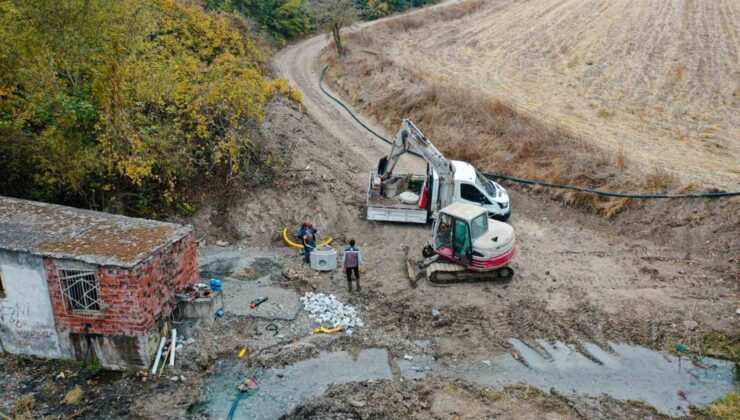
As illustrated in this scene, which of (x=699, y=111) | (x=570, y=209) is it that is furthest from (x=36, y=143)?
(x=699, y=111)

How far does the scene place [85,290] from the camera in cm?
1168

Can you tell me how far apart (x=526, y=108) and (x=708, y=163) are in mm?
8926

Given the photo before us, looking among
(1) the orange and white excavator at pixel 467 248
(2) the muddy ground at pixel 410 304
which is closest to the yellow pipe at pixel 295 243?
(2) the muddy ground at pixel 410 304

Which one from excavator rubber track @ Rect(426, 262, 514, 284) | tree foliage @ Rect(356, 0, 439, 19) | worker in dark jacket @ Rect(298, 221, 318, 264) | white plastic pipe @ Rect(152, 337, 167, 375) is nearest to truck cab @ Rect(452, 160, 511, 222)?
excavator rubber track @ Rect(426, 262, 514, 284)

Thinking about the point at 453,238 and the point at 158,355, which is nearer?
the point at 158,355

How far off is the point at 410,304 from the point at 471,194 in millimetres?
4787

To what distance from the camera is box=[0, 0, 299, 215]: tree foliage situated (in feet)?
50.9

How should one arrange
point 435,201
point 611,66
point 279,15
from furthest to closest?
point 279,15 → point 611,66 → point 435,201

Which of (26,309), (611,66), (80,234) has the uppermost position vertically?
(611,66)

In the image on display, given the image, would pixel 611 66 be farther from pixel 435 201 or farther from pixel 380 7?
pixel 380 7

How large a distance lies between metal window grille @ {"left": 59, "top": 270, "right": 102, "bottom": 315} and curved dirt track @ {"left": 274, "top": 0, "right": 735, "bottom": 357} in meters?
6.06

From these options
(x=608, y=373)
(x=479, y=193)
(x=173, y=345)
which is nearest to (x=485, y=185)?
(x=479, y=193)

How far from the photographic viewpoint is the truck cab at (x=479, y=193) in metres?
17.5

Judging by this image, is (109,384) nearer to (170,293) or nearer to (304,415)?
(170,293)
